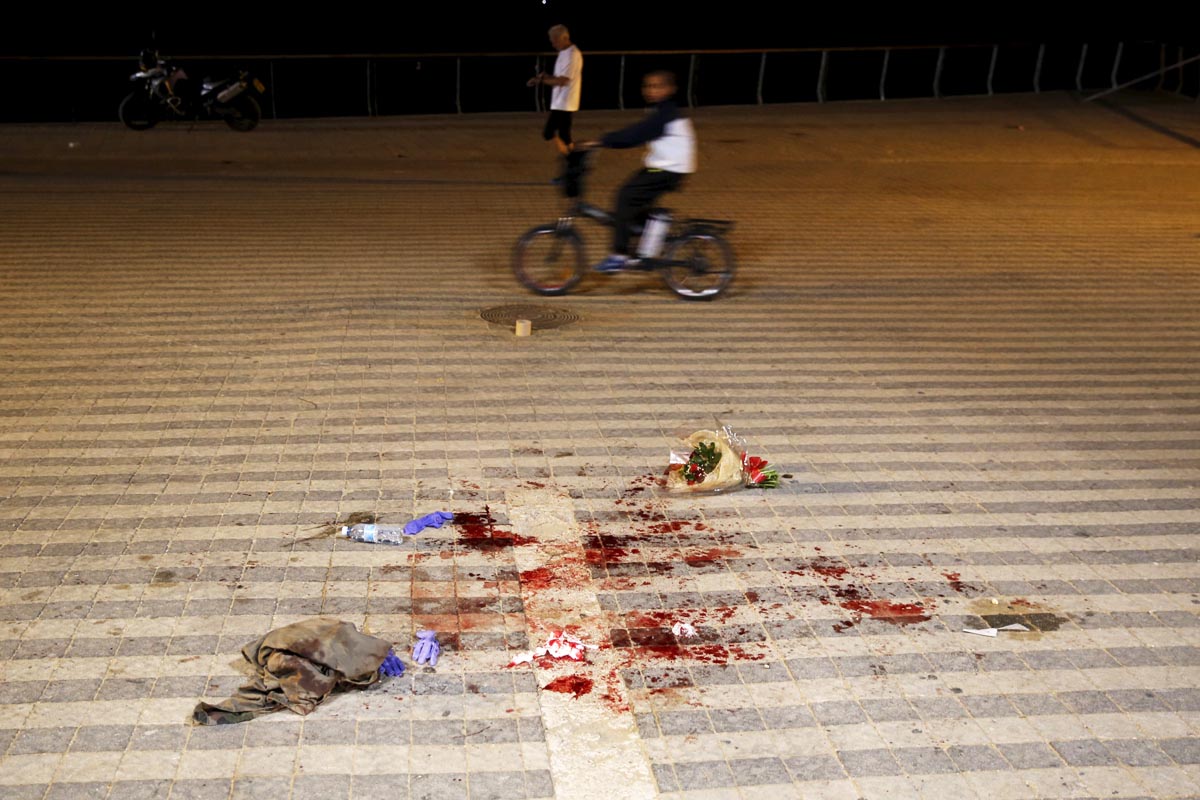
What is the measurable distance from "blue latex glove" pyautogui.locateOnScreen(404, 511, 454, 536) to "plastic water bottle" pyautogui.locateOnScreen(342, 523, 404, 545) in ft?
0.23

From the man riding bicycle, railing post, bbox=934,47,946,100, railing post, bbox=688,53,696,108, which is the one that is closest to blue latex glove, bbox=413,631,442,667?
the man riding bicycle

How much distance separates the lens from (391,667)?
4.79 metres

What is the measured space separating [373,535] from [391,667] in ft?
3.99

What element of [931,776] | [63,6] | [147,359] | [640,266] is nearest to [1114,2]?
[63,6]

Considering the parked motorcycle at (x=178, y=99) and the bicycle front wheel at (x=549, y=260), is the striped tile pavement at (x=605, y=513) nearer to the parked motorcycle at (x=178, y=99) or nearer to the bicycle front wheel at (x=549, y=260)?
the bicycle front wheel at (x=549, y=260)

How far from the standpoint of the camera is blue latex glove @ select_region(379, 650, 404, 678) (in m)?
4.79

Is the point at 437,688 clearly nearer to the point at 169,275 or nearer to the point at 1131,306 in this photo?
the point at 169,275

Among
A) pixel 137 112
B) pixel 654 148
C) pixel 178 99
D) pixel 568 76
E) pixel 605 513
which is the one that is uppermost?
pixel 654 148

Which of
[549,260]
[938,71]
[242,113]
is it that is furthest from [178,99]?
[938,71]

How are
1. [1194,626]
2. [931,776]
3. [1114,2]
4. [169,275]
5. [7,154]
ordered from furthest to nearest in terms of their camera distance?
[1114,2], [7,154], [169,275], [1194,626], [931,776]

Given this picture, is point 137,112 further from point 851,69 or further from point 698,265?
point 851,69

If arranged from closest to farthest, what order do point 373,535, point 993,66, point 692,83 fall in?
point 373,535
point 692,83
point 993,66

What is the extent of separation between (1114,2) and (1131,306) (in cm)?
2920

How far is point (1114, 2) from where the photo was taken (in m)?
36.1
